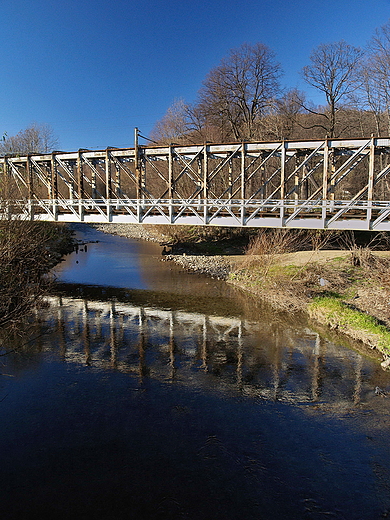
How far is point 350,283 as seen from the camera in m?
17.6

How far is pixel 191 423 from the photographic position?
338 inches

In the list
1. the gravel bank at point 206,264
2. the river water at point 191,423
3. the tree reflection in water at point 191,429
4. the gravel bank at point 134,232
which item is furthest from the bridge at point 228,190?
the gravel bank at point 134,232

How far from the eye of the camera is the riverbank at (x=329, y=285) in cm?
1360

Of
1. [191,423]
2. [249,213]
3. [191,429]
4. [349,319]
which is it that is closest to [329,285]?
[349,319]

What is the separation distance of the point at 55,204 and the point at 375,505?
2447cm

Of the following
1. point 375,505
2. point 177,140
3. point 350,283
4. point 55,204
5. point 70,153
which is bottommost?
point 375,505

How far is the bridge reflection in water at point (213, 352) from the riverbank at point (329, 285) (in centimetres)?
125

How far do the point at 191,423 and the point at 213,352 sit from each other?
415 cm

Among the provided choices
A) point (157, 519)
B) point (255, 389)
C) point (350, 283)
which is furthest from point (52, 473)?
point (350, 283)

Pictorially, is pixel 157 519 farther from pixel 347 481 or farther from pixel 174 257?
pixel 174 257

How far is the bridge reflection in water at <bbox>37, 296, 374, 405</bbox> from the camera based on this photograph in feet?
33.8

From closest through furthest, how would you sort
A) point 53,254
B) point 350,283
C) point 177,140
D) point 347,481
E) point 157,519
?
1. point 157,519
2. point 347,481
3. point 350,283
4. point 53,254
5. point 177,140

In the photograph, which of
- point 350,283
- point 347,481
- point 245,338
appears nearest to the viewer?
point 347,481

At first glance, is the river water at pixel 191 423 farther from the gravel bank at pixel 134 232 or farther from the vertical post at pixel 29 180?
the gravel bank at pixel 134 232
